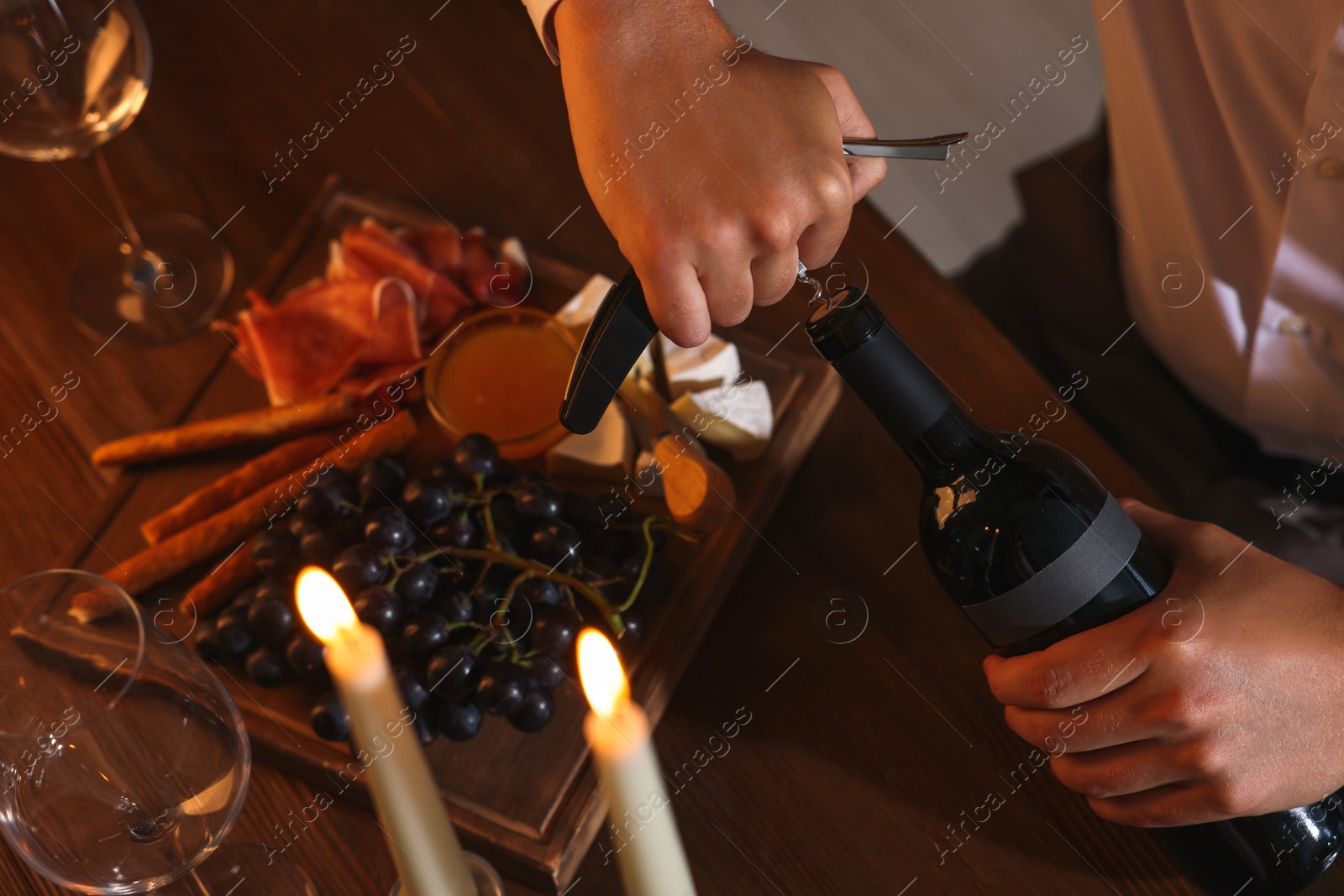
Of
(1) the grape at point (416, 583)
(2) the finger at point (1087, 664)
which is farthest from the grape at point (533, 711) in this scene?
(2) the finger at point (1087, 664)

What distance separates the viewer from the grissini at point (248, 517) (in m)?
0.75

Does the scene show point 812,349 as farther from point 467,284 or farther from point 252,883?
point 252,883

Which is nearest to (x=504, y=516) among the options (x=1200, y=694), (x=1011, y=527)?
(x=1011, y=527)

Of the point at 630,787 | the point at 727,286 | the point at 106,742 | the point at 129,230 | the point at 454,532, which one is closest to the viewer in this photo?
the point at 630,787

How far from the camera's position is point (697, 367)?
0.76 meters

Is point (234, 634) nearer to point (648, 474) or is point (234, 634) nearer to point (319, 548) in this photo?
point (319, 548)

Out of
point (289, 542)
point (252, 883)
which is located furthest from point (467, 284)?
point (252, 883)

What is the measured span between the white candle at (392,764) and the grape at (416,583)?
28cm

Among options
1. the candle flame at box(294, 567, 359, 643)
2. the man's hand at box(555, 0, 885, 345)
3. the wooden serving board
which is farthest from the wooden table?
the candle flame at box(294, 567, 359, 643)

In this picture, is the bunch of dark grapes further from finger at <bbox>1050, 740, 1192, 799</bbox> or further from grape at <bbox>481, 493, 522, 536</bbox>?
finger at <bbox>1050, 740, 1192, 799</bbox>

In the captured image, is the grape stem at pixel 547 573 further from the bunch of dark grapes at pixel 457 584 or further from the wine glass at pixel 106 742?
the wine glass at pixel 106 742

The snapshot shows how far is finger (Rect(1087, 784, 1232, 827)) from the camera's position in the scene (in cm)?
59

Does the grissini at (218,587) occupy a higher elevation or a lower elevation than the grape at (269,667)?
higher

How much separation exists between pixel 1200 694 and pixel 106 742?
0.61m
